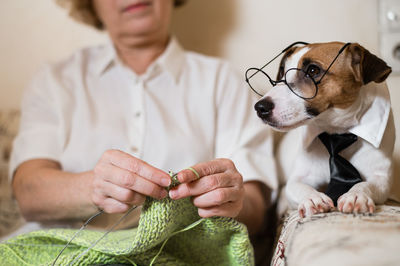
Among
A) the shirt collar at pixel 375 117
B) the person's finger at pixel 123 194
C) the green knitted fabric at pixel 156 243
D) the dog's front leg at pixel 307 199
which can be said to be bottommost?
the green knitted fabric at pixel 156 243

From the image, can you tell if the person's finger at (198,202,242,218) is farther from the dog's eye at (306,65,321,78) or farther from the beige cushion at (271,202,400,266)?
the dog's eye at (306,65,321,78)

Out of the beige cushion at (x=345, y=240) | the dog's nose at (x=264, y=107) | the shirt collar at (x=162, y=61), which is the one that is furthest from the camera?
the shirt collar at (x=162, y=61)

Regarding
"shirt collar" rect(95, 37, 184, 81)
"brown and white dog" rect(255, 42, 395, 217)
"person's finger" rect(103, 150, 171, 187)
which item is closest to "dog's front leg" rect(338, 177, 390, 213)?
"brown and white dog" rect(255, 42, 395, 217)

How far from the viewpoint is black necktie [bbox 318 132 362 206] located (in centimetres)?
64

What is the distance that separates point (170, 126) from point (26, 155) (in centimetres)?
38

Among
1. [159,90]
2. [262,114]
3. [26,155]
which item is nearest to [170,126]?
[159,90]

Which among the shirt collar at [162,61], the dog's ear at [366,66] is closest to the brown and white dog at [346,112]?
the dog's ear at [366,66]

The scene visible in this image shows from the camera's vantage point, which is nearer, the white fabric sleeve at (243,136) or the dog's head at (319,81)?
the dog's head at (319,81)

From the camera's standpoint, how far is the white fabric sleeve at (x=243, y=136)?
39.5 inches

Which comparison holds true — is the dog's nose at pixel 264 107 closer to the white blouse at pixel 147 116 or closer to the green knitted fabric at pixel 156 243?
the green knitted fabric at pixel 156 243

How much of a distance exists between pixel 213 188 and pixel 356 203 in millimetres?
221

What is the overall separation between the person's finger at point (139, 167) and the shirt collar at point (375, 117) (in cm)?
30

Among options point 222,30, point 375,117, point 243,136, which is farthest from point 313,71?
point 222,30

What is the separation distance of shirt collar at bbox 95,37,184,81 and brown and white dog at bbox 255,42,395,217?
22.5 inches
